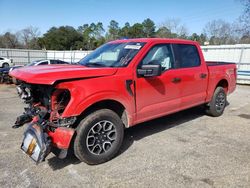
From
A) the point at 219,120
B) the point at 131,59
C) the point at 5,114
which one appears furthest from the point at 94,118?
the point at 5,114

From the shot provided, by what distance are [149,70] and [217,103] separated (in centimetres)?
312

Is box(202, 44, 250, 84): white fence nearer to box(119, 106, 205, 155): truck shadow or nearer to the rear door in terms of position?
box(119, 106, 205, 155): truck shadow

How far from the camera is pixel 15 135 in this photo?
4.89m

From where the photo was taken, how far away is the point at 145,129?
206 inches

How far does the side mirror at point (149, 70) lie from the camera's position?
3729 millimetres

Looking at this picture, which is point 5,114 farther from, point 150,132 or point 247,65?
→ point 247,65

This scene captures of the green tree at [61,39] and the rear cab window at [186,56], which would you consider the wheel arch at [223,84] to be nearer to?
the rear cab window at [186,56]

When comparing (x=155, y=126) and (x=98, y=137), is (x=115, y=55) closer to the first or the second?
(x=98, y=137)

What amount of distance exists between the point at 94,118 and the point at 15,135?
233cm

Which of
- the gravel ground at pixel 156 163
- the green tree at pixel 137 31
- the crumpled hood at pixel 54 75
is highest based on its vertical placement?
the green tree at pixel 137 31

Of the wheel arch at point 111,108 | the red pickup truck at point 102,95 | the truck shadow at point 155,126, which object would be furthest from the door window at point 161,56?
the truck shadow at point 155,126

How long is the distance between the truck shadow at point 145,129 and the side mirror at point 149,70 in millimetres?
1348

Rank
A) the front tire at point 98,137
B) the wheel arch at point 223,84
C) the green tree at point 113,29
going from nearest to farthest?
the front tire at point 98,137 < the wheel arch at point 223,84 < the green tree at point 113,29

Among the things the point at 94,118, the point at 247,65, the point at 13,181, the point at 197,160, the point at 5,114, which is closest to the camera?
the point at 13,181
